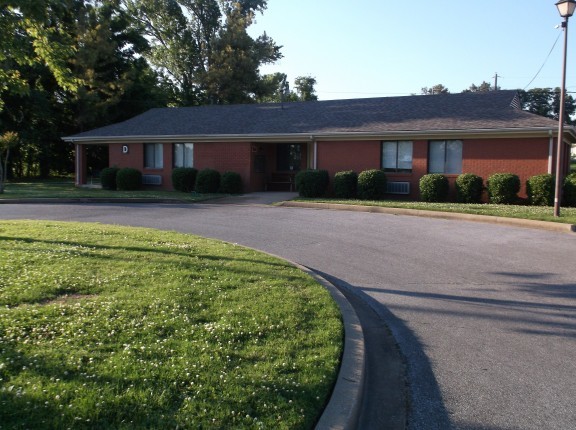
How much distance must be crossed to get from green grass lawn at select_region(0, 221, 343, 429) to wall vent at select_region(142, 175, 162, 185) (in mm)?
20481

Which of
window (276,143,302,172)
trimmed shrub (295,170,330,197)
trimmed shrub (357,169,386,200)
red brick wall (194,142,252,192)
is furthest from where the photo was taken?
window (276,143,302,172)

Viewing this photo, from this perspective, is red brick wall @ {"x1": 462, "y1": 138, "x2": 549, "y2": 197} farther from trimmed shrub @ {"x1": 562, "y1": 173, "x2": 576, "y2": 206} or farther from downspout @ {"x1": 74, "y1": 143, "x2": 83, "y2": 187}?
downspout @ {"x1": 74, "y1": 143, "x2": 83, "y2": 187}

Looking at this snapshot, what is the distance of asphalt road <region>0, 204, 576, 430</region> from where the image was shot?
441 centimetres

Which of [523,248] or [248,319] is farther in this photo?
[523,248]

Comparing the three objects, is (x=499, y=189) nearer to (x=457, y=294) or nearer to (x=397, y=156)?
(x=397, y=156)

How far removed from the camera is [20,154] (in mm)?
42125

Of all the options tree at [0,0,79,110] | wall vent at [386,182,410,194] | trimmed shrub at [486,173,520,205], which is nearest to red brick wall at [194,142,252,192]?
wall vent at [386,182,410,194]

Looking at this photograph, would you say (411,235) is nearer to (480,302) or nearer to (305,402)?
(480,302)

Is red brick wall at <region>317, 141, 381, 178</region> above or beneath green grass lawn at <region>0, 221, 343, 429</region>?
above

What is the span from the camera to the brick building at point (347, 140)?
69.3 ft

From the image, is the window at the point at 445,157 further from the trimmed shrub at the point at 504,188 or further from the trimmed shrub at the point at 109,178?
the trimmed shrub at the point at 109,178

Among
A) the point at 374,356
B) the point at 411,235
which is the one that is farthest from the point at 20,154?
the point at 374,356

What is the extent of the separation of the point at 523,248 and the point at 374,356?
720 cm

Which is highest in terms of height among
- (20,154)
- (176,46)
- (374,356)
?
(176,46)
